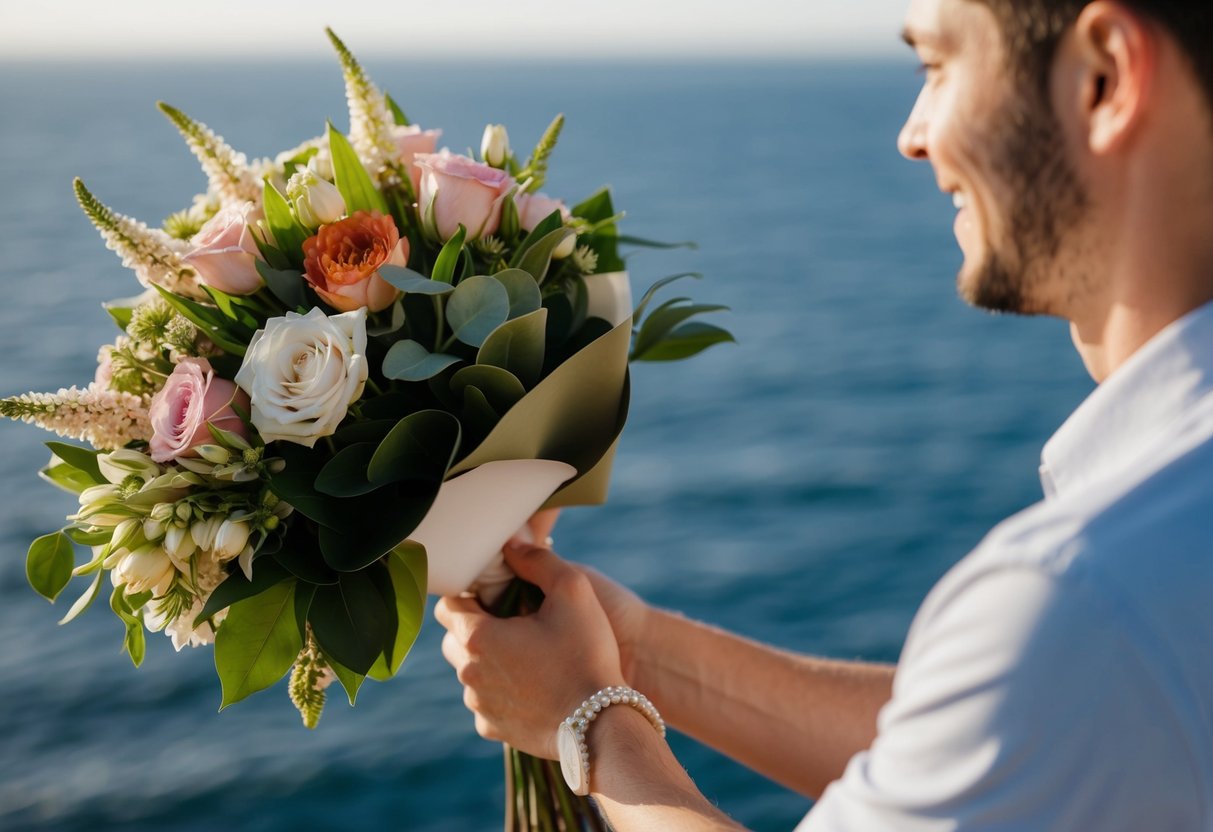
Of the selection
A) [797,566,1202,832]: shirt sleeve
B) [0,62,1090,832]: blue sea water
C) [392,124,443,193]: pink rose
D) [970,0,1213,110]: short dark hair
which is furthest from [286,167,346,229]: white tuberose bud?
[0,62,1090,832]: blue sea water

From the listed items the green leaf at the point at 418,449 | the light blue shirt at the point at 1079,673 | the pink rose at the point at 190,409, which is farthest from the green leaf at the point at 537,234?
the light blue shirt at the point at 1079,673

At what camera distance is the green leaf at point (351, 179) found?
4.68 ft

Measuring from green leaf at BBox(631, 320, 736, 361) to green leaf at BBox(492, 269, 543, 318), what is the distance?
355 mm

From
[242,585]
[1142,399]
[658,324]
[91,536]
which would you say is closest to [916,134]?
[1142,399]

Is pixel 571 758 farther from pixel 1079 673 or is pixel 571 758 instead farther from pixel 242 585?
pixel 1079 673

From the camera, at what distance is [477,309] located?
4.34 feet

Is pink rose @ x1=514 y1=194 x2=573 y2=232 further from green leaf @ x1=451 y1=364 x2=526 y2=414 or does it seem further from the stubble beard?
the stubble beard

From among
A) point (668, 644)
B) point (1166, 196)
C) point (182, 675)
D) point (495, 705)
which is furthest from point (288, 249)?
point (182, 675)

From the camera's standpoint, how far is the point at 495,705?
1516 mm

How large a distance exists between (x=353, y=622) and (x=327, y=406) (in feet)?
0.85

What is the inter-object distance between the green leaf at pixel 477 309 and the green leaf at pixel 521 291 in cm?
3

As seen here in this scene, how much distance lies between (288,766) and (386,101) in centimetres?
524

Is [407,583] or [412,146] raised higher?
[412,146]

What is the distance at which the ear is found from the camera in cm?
95
